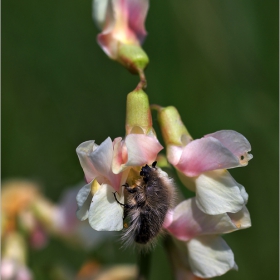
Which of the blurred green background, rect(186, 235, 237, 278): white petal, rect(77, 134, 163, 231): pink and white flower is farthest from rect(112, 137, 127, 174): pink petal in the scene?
the blurred green background

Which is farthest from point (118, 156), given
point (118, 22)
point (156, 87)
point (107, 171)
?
point (156, 87)

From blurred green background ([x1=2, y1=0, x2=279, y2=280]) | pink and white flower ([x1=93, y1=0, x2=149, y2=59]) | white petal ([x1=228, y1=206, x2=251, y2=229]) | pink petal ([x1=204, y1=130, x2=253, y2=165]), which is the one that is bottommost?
blurred green background ([x1=2, y1=0, x2=279, y2=280])

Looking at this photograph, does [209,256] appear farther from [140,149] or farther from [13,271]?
[13,271]

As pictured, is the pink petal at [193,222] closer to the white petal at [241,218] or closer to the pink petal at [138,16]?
the white petal at [241,218]

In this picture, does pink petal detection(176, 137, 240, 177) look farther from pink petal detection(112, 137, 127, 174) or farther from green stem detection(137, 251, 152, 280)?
green stem detection(137, 251, 152, 280)

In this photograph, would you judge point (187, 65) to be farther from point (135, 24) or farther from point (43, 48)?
point (135, 24)

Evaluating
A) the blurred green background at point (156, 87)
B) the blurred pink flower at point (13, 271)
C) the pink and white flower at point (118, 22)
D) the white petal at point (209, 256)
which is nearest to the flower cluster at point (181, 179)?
the white petal at point (209, 256)
